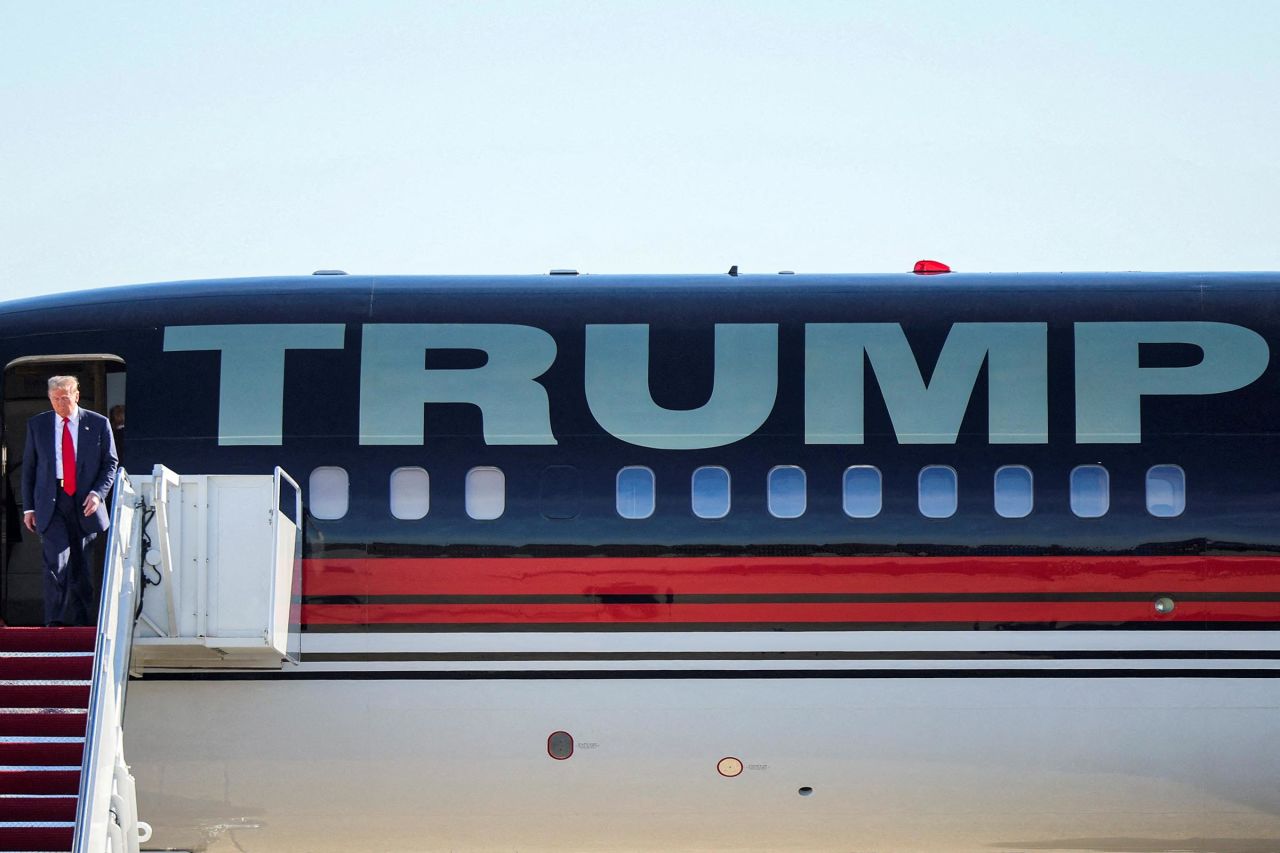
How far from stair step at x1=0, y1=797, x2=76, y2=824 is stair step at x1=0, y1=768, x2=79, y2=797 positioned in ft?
0.48

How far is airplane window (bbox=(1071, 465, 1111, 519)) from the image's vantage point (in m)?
11.9

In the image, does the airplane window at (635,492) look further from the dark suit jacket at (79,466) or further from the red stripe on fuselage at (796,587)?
the dark suit jacket at (79,466)

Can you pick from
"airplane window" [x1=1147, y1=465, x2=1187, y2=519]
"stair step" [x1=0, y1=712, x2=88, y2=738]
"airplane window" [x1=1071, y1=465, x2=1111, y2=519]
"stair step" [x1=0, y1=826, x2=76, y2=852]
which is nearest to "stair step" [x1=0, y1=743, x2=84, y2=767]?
"stair step" [x1=0, y1=712, x2=88, y2=738]

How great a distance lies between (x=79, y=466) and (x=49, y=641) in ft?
4.08

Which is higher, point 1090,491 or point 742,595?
point 1090,491

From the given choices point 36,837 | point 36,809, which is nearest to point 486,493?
point 36,809

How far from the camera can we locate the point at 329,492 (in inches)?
474

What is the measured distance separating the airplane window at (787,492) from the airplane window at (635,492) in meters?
0.92

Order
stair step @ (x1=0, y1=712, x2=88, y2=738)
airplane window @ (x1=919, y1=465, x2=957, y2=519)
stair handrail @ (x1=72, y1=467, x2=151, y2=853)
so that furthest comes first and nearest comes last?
airplane window @ (x1=919, y1=465, x2=957, y2=519), stair step @ (x1=0, y1=712, x2=88, y2=738), stair handrail @ (x1=72, y1=467, x2=151, y2=853)

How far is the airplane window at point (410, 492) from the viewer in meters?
12.0

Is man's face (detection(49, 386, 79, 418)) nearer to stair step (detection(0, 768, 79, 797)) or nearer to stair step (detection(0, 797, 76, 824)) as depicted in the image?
stair step (detection(0, 768, 79, 797))

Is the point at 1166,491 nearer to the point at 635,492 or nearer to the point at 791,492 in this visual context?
the point at 791,492

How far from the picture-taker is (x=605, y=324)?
40.7ft

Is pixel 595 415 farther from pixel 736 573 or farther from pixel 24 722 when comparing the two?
pixel 24 722
